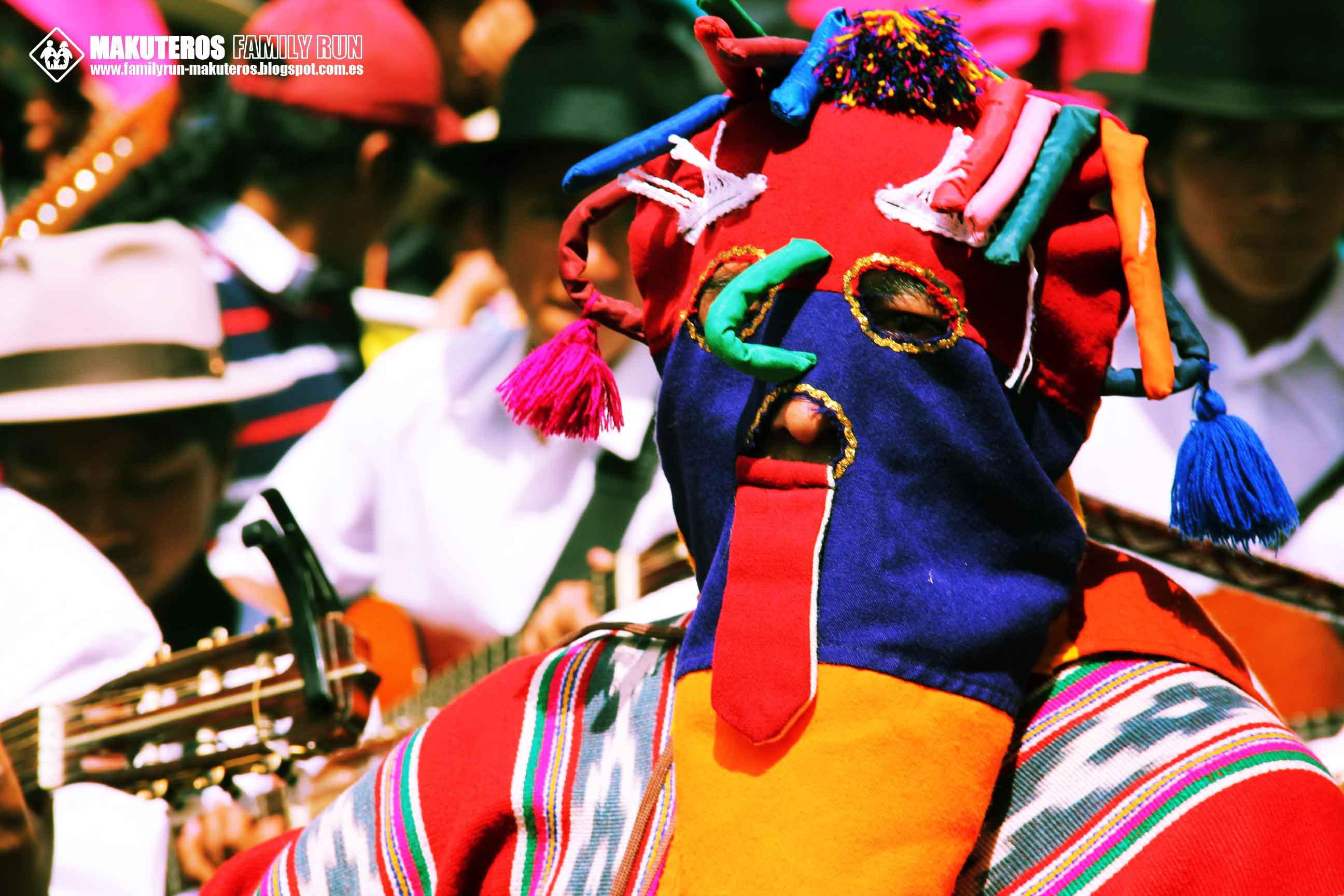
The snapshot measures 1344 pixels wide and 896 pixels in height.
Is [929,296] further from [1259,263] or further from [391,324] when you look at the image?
[391,324]

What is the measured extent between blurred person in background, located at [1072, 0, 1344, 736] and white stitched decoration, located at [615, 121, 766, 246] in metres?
1.90

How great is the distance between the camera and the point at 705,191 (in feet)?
5.54

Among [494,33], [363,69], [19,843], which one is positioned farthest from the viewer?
[494,33]

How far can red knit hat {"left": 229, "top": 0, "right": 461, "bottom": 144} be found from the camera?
4.79 metres

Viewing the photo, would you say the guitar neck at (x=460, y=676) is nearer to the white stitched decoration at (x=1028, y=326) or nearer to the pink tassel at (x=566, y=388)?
the pink tassel at (x=566, y=388)

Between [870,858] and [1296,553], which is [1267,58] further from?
[870,858]

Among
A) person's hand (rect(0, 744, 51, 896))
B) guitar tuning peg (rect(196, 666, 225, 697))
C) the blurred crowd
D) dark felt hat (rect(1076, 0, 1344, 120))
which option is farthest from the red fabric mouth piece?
dark felt hat (rect(1076, 0, 1344, 120))

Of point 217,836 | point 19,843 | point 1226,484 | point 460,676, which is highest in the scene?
point 1226,484

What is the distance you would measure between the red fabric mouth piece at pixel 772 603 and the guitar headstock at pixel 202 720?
3.01 ft

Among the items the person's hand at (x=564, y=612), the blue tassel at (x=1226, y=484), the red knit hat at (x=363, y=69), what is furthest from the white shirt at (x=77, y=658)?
the red knit hat at (x=363, y=69)

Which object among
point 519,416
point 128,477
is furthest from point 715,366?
point 128,477

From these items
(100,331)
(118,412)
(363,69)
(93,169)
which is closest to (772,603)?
(118,412)

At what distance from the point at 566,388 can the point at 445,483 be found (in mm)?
2454

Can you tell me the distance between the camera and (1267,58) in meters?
3.71
